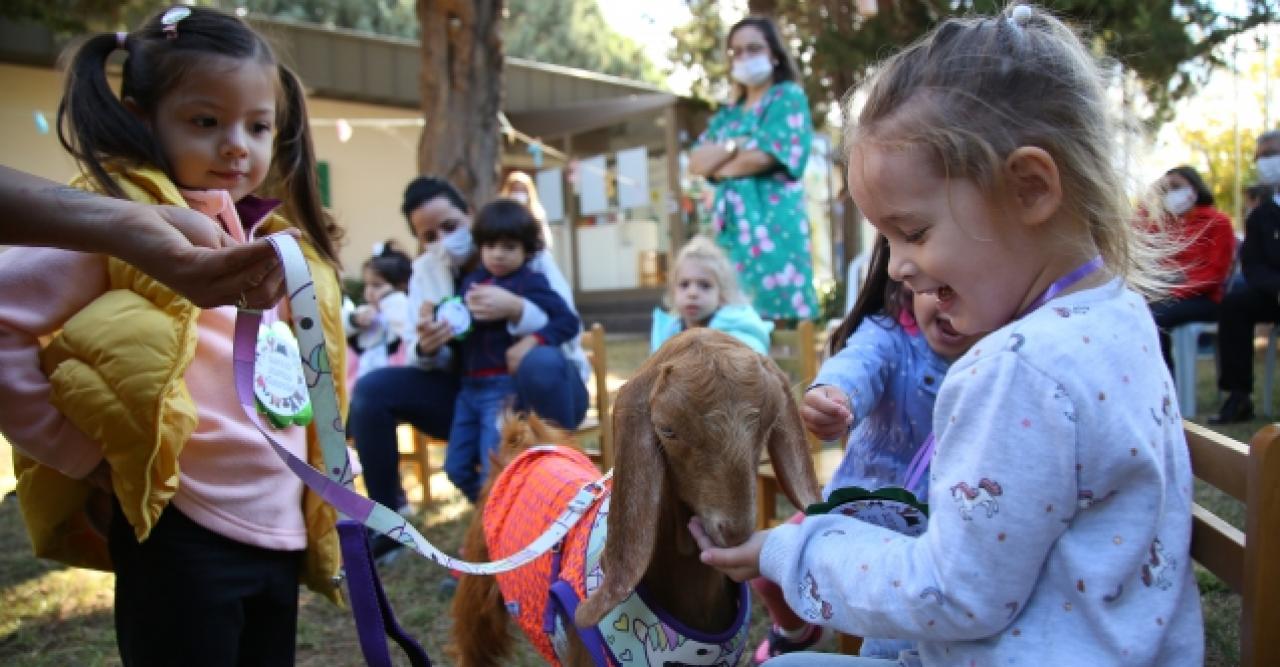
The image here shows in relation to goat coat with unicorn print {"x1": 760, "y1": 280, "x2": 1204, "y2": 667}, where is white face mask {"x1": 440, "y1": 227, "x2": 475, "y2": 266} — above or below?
above

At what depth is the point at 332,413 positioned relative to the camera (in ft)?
5.75

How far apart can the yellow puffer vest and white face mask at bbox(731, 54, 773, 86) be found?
393cm

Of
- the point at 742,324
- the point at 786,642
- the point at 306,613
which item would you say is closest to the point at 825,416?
the point at 786,642

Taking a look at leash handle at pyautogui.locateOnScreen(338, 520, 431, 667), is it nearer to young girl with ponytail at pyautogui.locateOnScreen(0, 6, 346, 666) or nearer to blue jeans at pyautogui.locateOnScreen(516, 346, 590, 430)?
young girl with ponytail at pyautogui.locateOnScreen(0, 6, 346, 666)

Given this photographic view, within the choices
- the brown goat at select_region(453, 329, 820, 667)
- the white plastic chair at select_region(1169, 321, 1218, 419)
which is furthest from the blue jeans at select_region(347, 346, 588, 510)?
the white plastic chair at select_region(1169, 321, 1218, 419)

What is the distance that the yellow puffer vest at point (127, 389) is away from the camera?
175 centimetres

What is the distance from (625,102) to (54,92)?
28.0 ft

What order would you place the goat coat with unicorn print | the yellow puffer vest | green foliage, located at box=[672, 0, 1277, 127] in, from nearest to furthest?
the goat coat with unicorn print → the yellow puffer vest → green foliage, located at box=[672, 0, 1277, 127]

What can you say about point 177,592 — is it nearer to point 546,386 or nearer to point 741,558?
point 741,558

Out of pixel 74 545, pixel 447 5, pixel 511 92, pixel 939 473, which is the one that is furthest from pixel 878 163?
pixel 511 92

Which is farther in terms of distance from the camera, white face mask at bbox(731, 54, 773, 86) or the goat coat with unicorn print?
white face mask at bbox(731, 54, 773, 86)

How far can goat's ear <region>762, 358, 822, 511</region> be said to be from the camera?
6.56ft

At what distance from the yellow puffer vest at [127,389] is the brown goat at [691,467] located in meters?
0.84

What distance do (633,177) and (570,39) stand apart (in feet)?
67.9
